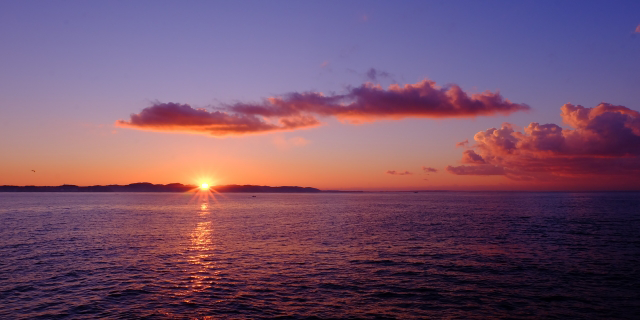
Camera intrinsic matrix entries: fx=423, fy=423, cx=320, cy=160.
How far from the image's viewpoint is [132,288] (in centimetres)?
3244

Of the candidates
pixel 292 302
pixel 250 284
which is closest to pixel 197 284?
pixel 250 284

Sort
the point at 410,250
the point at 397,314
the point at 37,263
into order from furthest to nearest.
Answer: the point at 410,250, the point at 37,263, the point at 397,314

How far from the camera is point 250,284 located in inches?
1329

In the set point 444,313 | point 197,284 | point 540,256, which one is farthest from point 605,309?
point 197,284

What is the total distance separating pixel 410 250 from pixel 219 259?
2228 centimetres

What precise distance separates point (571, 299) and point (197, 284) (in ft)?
91.1

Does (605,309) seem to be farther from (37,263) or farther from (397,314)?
(37,263)

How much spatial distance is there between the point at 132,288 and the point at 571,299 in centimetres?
3204

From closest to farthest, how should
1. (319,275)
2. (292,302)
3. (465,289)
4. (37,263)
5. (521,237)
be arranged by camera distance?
(292,302) → (465,289) → (319,275) → (37,263) → (521,237)

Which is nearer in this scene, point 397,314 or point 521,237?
point 397,314

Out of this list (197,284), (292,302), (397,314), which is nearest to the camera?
(397,314)

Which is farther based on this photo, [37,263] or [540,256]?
[540,256]

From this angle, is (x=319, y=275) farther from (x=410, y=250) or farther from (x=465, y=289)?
(x=410, y=250)

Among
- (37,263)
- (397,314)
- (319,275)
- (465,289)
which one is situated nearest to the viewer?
(397,314)
